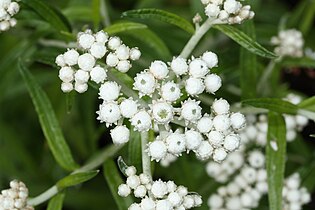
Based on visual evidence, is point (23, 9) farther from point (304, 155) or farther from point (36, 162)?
point (304, 155)

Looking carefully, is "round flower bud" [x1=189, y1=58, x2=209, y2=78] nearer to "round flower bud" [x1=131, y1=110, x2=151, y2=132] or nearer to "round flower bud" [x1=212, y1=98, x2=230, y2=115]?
"round flower bud" [x1=212, y1=98, x2=230, y2=115]

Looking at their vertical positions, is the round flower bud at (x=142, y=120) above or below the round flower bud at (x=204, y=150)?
above

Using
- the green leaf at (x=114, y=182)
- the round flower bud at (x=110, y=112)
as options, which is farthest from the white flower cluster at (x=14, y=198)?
the round flower bud at (x=110, y=112)

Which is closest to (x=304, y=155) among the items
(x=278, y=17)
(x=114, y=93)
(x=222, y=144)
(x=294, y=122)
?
(x=294, y=122)

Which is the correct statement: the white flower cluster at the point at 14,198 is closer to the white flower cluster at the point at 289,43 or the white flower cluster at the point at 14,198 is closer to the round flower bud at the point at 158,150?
the round flower bud at the point at 158,150

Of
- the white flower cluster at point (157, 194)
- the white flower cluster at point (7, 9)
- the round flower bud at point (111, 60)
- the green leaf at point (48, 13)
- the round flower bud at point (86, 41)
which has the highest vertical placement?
the green leaf at point (48, 13)

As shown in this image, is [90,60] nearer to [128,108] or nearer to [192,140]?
[128,108]

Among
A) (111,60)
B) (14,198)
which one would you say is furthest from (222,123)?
(14,198)

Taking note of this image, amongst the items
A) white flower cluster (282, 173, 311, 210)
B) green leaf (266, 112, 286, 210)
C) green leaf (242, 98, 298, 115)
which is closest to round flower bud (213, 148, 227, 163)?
green leaf (242, 98, 298, 115)
